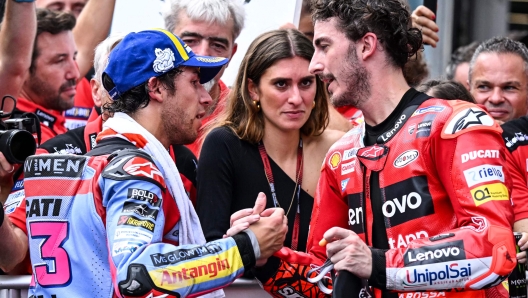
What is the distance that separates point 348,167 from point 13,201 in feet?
5.76

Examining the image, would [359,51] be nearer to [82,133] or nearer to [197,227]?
[197,227]

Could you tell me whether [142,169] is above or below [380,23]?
below

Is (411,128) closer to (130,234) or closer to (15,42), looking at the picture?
(130,234)

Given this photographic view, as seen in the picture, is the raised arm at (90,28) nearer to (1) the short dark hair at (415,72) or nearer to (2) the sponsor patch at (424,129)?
(1) the short dark hair at (415,72)

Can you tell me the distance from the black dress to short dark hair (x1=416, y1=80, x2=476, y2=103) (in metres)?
1.06

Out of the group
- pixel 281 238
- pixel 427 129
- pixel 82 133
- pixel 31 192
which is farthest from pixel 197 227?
pixel 82 133

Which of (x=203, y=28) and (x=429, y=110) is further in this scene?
(x=203, y=28)

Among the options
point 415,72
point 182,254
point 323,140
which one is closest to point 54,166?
point 182,254

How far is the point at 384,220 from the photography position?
142 inches

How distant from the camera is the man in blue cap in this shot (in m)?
3.21

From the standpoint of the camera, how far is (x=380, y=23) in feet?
12.9

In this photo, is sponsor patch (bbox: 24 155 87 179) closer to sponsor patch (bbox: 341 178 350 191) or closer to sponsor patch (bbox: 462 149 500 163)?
sponsor patch (bbox: 341 178 350 191)

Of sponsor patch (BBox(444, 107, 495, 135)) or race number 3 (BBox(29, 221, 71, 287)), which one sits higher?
sponsor patch (BBox(444, 107, 495, 135))

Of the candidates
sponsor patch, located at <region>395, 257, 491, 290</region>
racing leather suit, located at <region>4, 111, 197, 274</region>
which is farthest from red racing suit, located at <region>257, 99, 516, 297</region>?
racing leather suit, located at <region>4, 111, 197, 274</region>
